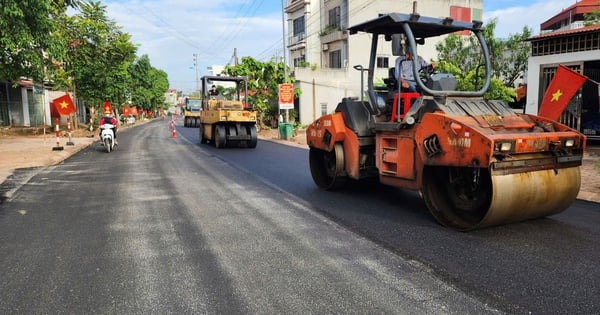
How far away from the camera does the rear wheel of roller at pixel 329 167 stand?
709 centimetres

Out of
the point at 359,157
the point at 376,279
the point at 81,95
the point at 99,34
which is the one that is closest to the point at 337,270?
the point at 376,279

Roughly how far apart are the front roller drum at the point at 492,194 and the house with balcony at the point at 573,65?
1065cm

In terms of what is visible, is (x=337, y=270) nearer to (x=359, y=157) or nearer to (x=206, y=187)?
(x=359, y=157)

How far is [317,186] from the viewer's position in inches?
319

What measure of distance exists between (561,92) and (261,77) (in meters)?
20.6

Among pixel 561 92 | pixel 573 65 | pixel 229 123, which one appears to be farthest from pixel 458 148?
pixel 229 123

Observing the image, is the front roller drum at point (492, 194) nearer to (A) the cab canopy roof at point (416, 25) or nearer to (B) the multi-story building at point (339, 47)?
(A) the cab canopy roof at point (416, 25)

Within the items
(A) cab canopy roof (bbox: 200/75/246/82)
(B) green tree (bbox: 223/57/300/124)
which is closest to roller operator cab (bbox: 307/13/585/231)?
(A) cab canopy roof (bbox: 200/75/246/82)

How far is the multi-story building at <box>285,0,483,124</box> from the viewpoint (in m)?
29.8

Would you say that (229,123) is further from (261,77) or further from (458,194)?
(458,194)

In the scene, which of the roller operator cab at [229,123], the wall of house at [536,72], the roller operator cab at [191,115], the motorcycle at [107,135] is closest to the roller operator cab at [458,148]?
the wall of house at [536,72]

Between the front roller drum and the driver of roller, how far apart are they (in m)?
1.38

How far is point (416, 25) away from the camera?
610 centimetres

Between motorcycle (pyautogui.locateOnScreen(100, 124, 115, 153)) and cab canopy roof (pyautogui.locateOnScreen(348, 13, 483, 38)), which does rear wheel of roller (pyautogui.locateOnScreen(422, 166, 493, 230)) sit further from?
motorcycle (pyautogui.locateOnScreen(100, 124, 115, 153))
